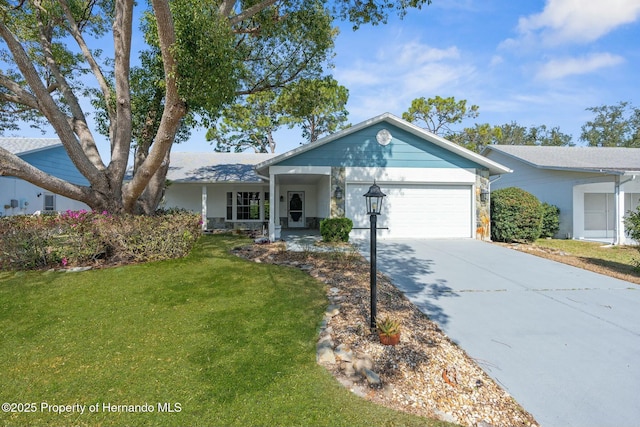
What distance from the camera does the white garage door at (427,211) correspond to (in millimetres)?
11805

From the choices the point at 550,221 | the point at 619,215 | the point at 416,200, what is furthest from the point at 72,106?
the point at 619,215

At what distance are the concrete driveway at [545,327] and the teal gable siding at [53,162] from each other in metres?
17.2

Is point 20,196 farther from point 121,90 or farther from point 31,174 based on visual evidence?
point 121,90

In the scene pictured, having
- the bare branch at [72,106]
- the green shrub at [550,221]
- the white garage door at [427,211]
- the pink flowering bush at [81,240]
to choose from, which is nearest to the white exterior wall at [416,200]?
the white garage door at [427,211]

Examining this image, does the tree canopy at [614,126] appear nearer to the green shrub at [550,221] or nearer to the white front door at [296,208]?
the green shrub at [550,221]

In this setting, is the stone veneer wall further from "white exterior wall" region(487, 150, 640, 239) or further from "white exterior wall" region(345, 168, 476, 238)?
"white exterior wall" region(487, 150, 640, 239)

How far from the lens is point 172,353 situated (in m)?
3.32

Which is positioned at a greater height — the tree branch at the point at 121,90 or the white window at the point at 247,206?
the tree branch at the point at 121,90

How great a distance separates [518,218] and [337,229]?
710 cm

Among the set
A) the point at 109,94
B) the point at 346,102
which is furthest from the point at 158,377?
the point at 346,102

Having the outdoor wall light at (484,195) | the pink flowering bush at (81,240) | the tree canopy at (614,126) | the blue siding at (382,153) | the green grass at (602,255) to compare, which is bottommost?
the green grass at (602,255)

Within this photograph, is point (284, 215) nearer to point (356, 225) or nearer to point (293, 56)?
point (356, 225)

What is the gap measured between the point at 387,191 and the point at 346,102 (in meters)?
15.8

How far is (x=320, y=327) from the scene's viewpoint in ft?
13.2
